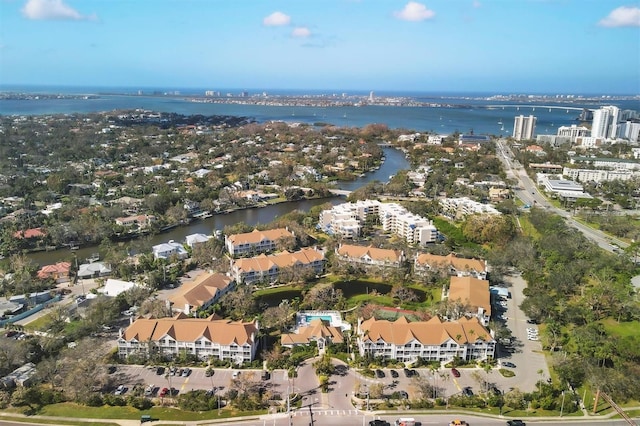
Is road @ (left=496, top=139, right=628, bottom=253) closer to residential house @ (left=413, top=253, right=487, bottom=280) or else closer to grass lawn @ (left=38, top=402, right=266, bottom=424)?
residential house @ (left=413, top=253, right=487, bottom=280)

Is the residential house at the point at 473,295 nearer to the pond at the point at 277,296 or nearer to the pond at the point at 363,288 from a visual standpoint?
the pond at the point at 363,288

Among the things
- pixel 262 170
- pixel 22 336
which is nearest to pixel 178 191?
pixel 262 170

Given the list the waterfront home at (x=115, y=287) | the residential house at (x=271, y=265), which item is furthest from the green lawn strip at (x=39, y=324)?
the residential house at (x=271, y=265)

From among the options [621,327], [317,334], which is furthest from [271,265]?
[621,327]

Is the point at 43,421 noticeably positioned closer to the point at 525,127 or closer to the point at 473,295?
the point at 473,295

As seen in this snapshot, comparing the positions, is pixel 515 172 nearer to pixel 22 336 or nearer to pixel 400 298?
pixel 400 298
